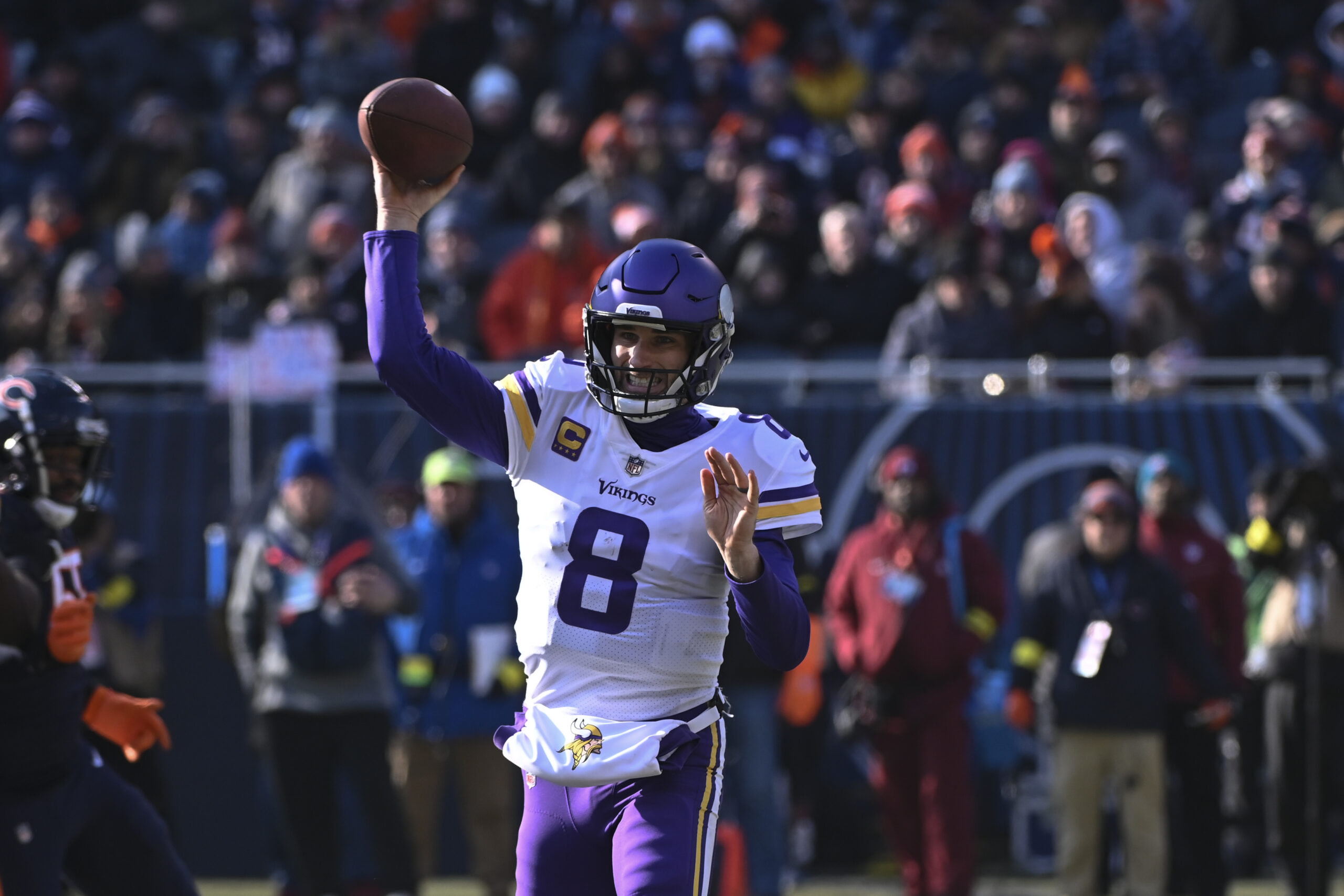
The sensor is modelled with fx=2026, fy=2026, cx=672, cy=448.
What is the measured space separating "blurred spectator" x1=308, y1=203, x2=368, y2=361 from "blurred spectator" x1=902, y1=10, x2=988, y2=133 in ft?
12.6

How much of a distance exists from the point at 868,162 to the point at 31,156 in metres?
5.25

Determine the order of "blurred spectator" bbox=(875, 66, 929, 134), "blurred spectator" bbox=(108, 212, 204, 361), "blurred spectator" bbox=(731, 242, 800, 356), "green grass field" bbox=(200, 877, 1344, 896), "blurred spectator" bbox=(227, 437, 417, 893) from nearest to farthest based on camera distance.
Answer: "blurred spectator" bbox=(227, 437, 417, 893)
"green grass field" bbox=(200, 877, 1344, 896)
"blurred spectator" bbox=(731, 242, 800, 356)
"blurred spectator" bbox=(108, 212, 204, 361)
"blurred spectator" bbox=(875, 66, 929, 134)

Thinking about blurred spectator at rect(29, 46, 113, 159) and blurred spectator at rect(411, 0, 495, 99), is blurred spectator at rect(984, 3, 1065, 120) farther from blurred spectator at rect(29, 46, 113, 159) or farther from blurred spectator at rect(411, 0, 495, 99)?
blurred spectator at rect(29, 46, 113, 159)

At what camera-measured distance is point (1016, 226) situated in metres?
10.8

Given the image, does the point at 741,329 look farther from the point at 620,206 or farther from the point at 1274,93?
the point at 1274,93

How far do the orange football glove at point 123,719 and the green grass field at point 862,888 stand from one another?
3950 mm

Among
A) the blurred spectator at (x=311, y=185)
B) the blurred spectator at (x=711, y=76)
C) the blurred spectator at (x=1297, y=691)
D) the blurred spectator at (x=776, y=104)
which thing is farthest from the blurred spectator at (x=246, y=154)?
the blurred spectator at (x=1297, y=691)

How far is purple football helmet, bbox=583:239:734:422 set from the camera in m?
4.38

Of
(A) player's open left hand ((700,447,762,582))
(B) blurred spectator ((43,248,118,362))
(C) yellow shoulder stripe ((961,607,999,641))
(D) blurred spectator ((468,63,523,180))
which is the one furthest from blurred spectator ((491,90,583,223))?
(A) player's open left hand ((700,447,762,582))

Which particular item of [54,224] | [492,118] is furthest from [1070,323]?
[54,224]

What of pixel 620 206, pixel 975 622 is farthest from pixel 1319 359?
pixel 620 206

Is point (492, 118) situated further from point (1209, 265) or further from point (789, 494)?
point (789, 494)

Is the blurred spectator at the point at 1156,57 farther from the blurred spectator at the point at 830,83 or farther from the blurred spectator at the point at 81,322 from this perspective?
the blurred spectator at the point at 81,322

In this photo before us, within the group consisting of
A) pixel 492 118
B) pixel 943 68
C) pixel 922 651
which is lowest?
pixel 922 651
